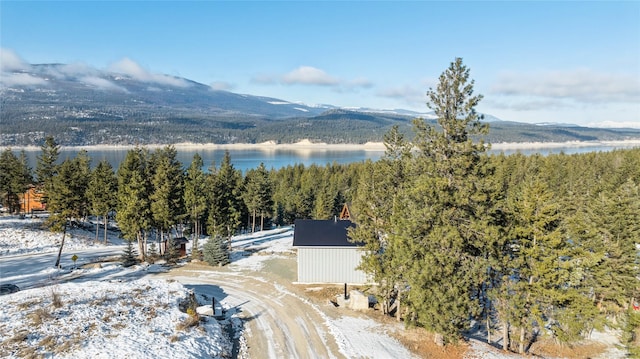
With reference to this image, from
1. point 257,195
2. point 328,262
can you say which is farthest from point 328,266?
point 257,195

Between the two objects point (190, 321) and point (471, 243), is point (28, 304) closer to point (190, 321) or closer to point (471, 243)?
point (190, 321)

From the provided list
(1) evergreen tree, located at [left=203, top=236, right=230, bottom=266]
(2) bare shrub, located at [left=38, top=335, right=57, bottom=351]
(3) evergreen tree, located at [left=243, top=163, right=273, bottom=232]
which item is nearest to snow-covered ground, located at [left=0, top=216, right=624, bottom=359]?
(2) bare shrub, located at [left=38, top=335, right=57, bottom=351]

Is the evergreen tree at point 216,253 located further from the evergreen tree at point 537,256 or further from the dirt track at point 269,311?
the evergreen tree at point 537,256

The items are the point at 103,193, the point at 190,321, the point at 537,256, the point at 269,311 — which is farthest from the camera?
the point at 103,193

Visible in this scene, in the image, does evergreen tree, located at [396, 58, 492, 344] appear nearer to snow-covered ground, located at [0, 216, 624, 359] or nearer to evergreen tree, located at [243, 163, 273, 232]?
snow-covered ground, located at [0, 216, 624, 359]

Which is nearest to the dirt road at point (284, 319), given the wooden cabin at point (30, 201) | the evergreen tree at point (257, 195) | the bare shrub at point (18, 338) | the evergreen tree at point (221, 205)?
the evergreen tree at point (221, 205)

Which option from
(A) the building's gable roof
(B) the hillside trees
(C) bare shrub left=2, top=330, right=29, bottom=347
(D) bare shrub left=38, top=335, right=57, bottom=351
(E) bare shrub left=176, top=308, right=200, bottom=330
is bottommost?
(E) bare shrub left=176, top=308, right=200, bottom=330
